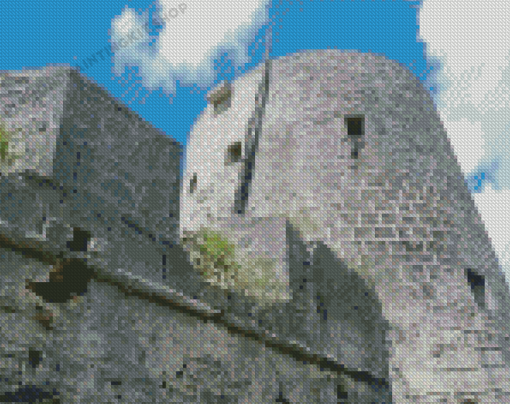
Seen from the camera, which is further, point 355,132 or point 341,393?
point 355,132

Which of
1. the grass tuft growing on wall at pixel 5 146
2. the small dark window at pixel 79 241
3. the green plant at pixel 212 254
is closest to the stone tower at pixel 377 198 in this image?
the green plant at pixel 212 254

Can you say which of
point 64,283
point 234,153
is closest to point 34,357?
point 64,283

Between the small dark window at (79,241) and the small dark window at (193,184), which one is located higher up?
the small dark window at (193,184)

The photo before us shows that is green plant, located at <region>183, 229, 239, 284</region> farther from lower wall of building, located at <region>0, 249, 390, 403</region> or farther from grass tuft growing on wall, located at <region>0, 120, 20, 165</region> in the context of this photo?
grass tuft growing on wall, located at <region>0, 120, 20, 165</region>

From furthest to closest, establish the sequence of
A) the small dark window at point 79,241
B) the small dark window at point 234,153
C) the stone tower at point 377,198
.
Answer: the small dark window at point 234,153, the stone tower at point 377,198, the small dark window at point 79,241

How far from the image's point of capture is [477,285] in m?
6.64

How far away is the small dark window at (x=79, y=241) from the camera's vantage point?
3629mm

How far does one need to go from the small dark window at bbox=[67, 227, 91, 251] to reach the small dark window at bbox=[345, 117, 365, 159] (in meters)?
4.58

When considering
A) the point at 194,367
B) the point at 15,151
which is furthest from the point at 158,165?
the point at 194,367

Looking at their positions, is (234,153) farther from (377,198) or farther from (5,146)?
(5,146)

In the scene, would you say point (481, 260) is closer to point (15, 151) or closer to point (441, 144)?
point (441, 144)

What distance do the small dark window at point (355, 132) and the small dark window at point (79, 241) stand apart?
4.58m

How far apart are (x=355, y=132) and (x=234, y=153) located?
2139 millimetres

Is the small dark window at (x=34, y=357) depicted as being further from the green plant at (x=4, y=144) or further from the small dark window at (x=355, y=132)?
the small dark window at (x=355, y=132)
